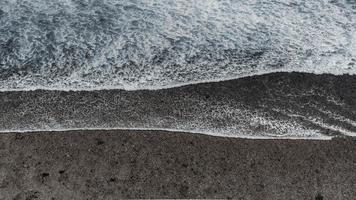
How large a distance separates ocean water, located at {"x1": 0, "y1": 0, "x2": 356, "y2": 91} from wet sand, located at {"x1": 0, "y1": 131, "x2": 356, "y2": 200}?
2.24 feet

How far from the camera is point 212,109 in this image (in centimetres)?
335

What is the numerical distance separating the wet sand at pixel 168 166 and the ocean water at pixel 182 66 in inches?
4.6

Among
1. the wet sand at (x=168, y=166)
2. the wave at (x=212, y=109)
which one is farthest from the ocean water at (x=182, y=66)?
the wet sand at (x=168, y=166)

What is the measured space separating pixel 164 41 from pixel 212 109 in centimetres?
112

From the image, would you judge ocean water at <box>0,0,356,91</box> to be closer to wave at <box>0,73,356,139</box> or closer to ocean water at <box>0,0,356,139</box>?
ocean water at <box>0,0,356,139</box>

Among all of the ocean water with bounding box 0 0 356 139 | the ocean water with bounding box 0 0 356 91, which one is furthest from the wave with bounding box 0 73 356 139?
the ocean water with bounding box 0 0 356 91

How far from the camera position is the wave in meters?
3.19

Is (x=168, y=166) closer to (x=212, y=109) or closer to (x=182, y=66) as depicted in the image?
(x=212, y=109)

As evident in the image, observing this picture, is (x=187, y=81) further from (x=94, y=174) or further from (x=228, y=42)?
(x=94, y=174)

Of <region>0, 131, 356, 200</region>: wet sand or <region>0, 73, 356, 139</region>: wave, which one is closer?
<region>0, 131, 356, 200</region>: wet sand

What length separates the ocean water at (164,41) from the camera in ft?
12.5

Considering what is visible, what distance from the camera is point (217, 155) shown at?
296cm

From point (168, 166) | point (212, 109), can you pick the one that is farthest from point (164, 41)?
point (168, 166)

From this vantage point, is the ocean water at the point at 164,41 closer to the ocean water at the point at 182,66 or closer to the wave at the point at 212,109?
the ocean water at the point at 182,66
